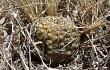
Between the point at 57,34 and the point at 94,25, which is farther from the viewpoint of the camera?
the point at 94,25

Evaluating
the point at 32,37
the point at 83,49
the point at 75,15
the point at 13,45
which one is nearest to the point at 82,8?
the point at 75,15

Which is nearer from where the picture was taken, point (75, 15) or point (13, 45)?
point (13, 45)

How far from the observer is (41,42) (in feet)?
4.74

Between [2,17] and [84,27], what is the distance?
0.55 metres

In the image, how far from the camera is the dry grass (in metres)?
1.48

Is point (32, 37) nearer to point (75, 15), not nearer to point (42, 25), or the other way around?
point (42, 25)

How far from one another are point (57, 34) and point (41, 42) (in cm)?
10

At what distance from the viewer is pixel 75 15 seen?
1.69m

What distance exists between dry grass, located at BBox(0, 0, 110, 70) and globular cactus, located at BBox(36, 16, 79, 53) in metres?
0.04

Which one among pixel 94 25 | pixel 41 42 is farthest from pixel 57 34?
pixel 94 25

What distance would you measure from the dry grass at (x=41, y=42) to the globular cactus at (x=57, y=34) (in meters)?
0.04

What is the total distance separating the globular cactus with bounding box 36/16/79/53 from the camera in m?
1.41

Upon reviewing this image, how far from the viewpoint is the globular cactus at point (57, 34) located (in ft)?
4.63

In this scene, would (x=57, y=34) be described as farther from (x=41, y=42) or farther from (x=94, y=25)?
(x=94, y=25)
